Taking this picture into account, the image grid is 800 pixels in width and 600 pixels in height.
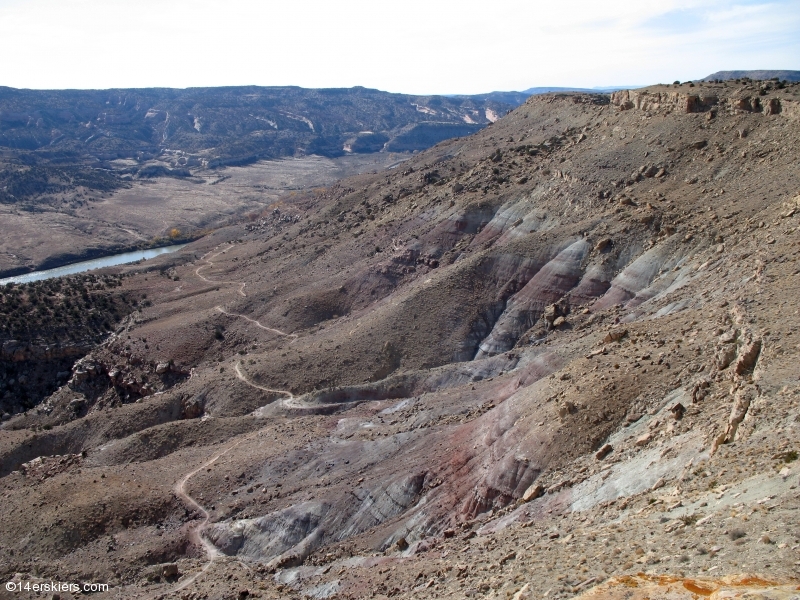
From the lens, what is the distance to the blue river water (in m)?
95.0

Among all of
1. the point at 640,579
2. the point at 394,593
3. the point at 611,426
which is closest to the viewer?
the point at 640,579

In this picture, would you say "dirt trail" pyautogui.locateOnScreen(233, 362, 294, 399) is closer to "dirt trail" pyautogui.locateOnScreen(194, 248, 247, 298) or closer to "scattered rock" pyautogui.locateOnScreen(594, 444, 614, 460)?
"dirt trail" pyautogui.locateOnScreen(194, 248, 247, 298)

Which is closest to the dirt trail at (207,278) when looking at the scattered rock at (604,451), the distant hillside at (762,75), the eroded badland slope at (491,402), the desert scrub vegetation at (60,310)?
the eroded badland slope at (491,402)

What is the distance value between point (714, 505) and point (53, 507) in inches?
1041

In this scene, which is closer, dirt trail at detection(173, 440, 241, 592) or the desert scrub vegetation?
dirt trail at detection(173, 440, 241, 592)

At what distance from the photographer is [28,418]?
48625 mm

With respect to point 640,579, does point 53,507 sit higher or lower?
lower

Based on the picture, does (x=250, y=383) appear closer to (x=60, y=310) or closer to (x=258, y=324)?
(x=258, y=324)

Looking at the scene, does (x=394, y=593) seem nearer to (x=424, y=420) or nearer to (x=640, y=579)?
(x=640, y=579)

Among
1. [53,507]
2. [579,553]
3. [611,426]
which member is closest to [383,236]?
[53,507]

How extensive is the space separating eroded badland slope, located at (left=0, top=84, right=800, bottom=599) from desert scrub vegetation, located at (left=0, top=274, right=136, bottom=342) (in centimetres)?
286

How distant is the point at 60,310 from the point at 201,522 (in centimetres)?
4018

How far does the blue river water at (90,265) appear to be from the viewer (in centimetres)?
9500

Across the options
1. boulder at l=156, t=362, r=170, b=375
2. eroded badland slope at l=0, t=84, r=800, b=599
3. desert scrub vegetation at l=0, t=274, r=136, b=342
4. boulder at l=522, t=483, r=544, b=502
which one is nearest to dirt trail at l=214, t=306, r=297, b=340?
eroded badland slope at l=0, t=84, r=800, b=599
